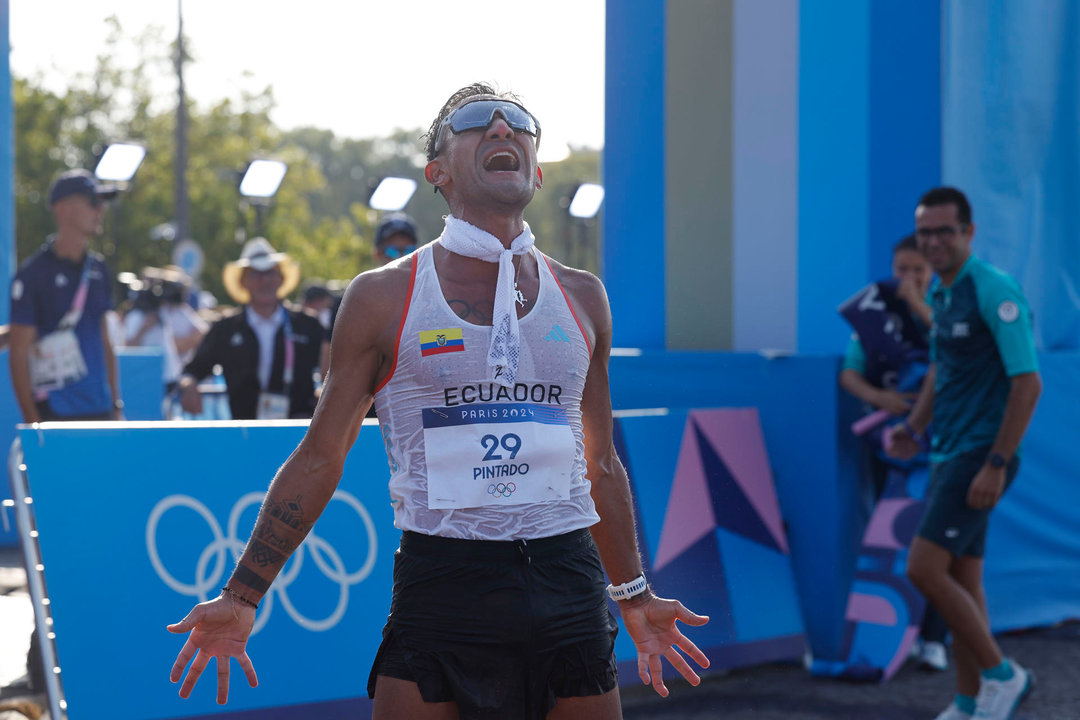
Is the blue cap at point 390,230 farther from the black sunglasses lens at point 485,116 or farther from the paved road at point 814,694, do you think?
the black sunglasses lens at point 485,116

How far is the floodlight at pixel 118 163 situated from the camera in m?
14.7

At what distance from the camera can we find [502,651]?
110 inches

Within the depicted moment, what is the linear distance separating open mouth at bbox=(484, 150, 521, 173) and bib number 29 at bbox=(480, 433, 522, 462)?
2.13 feet

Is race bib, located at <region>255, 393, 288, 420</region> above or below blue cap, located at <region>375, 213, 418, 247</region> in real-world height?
below

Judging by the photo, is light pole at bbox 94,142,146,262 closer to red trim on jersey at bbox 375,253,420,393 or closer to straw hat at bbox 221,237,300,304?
straw hat at bbox 221,237,300,304

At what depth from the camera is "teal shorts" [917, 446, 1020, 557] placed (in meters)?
5.57

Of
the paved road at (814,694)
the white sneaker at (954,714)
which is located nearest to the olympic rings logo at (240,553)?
the paved road at (814,694)

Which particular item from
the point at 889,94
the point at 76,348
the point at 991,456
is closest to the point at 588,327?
the point at 991,456

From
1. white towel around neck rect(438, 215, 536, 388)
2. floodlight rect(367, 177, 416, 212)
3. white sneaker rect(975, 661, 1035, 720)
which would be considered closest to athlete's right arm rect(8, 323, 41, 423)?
white towel around neck rect(438, 215, 536, 388)

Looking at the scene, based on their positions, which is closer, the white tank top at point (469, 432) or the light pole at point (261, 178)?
the white tank top at point (469, 432)

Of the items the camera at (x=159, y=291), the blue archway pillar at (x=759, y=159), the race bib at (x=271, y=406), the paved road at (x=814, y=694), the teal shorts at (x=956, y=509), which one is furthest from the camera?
the camera at (x=159, y=291)

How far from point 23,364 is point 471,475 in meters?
4.69

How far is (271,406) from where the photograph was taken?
746cm

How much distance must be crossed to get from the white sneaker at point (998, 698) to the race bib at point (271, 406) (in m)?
4.21
